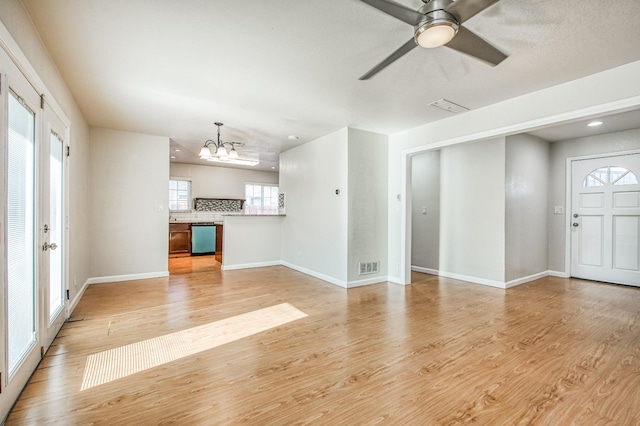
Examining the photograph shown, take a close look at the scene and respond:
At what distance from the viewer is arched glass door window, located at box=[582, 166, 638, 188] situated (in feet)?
15.6

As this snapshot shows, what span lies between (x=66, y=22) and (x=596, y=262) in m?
7.50

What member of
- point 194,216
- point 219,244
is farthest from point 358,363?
point 194,216

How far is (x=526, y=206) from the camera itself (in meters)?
5.07

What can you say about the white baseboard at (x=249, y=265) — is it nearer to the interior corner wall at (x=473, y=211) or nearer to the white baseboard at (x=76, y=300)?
the white baseboard at (x=76, y=300)

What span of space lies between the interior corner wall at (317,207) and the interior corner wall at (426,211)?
194cm

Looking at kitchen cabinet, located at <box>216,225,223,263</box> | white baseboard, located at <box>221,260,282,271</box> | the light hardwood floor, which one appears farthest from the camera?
kitchen cabinet, located at <box>216,225,223,263</box>

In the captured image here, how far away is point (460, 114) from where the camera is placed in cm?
388

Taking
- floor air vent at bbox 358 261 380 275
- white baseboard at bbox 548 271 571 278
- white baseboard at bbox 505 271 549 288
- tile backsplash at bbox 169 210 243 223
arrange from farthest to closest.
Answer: tile backsplash at bbox 169 210 243 223 < white baseboard at bbox 548 271 571 278 < floor air vent at bbox 358 261 380 275 < white baseboard at bbox 505 271 549 288

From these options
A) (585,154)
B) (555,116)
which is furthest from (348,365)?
(585,154)

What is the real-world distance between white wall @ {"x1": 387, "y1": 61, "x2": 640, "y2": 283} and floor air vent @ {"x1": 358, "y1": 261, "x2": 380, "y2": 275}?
0.28 meters

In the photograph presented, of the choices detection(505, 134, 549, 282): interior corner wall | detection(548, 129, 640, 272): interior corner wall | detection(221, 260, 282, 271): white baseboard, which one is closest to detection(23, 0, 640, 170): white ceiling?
detection(505, 134, 549, 282): interior corner wall

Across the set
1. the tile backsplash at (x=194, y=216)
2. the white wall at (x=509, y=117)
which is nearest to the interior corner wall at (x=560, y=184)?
the white wall at (x=509, y=117)

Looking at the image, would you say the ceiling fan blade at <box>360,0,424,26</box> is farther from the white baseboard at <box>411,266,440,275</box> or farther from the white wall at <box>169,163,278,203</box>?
the white wall at <box>169,163,278,203</box>

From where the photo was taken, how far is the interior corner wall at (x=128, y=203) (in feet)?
15.4
